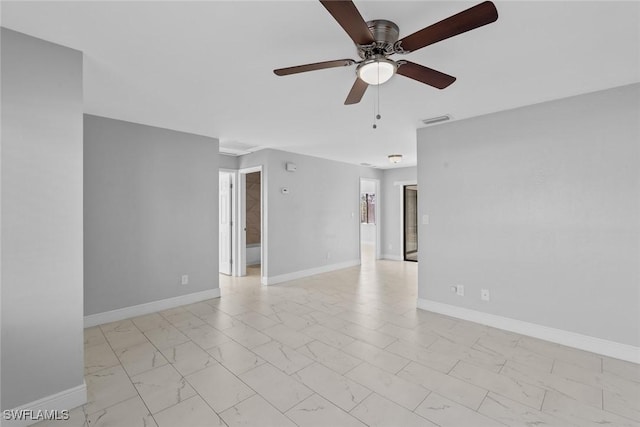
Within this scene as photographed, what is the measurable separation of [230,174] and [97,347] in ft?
12.3

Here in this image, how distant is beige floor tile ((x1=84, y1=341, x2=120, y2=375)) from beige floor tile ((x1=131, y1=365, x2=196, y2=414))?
42 centimetres

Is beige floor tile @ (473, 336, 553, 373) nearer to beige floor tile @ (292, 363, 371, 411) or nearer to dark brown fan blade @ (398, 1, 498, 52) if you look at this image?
beige floor tile @ (292, 363, 371, 411)

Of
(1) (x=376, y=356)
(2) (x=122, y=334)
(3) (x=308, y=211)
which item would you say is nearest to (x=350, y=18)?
(1) (x=376, y=356)

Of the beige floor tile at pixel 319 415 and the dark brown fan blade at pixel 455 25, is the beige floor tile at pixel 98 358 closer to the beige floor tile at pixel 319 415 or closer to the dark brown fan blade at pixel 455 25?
the beige floor tile at pixel 319 415

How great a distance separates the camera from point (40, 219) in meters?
1.92

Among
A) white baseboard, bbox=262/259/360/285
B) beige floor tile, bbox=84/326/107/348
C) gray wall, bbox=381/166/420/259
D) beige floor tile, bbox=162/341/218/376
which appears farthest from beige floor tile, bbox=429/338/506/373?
gray wall, bbox=381/166/420/259

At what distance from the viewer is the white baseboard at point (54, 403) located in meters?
1.83

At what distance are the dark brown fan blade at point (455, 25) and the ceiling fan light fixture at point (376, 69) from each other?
16 cm

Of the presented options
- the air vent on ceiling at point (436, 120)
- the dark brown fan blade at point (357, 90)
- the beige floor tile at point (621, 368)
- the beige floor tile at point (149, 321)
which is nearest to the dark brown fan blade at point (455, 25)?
the dark brown fan blade at point (357, 90)

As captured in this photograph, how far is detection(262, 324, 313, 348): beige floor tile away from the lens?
3020mm

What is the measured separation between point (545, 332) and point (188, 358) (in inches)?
141

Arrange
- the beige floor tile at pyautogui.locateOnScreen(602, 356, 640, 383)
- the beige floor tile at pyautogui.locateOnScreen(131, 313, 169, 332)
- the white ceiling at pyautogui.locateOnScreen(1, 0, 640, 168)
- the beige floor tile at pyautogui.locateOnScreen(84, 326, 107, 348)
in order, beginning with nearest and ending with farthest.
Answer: the white ceiling at pyautogui.locateOnScreen(1, 0, 640, 168), the beige floor tile at pyautogui.locateOnScreen(602, 356, 640, 383), the beige floor tile at pyautogui.locateOnScreen(84, 326, 107, 348), the beige floor tile at pyautogui.locateOnScreen(131, 313, 169, 332)

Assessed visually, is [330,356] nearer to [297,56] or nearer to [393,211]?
[297,56]

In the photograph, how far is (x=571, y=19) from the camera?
175 centimetres
